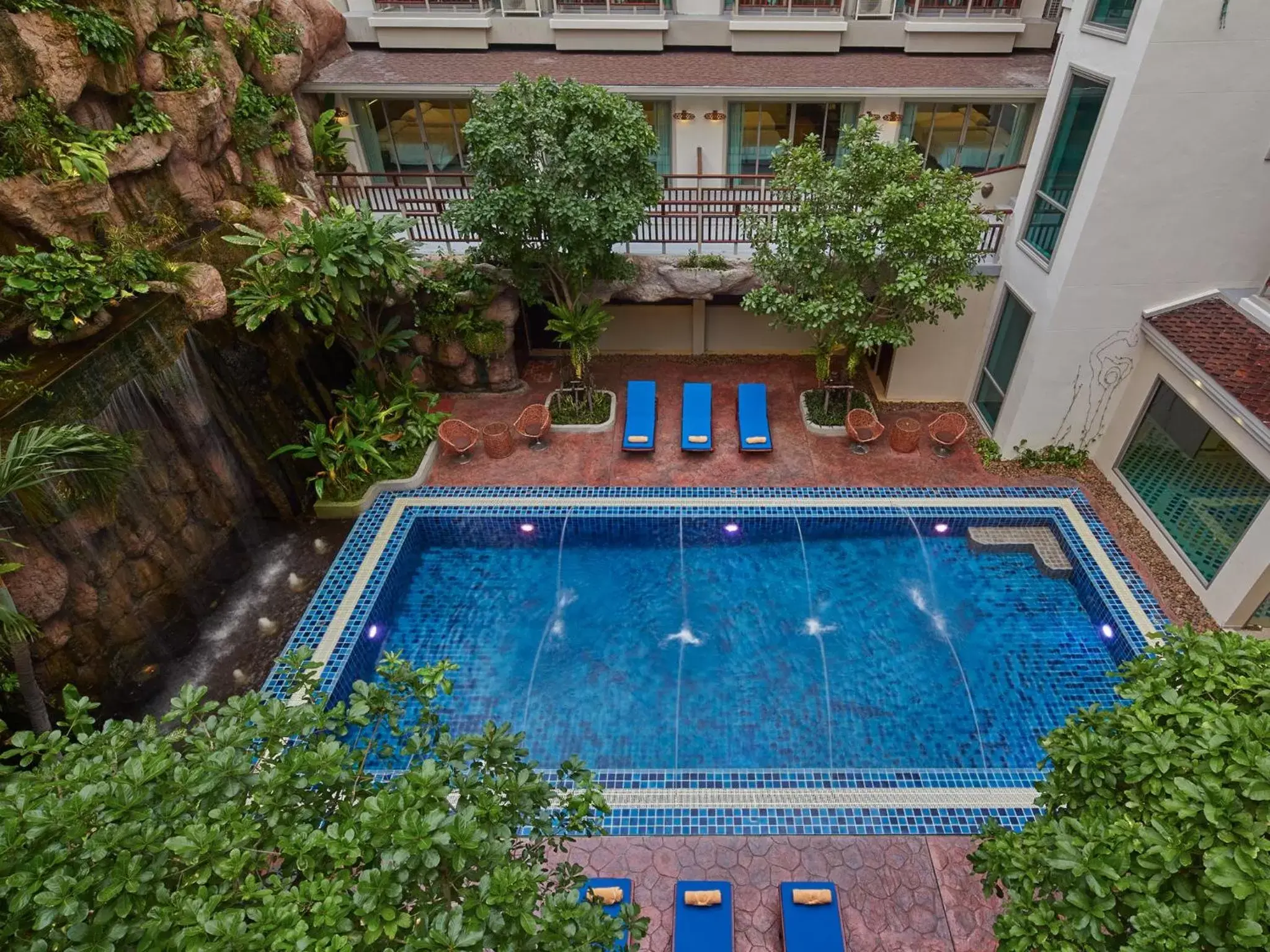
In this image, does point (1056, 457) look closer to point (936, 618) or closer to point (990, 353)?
point (990, 353)

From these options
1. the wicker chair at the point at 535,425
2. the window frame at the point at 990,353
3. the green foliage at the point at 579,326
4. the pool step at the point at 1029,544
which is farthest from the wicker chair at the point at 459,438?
the window frame at the point at 990,353

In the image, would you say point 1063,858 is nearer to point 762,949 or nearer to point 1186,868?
point 1186,868

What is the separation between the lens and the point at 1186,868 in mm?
3521

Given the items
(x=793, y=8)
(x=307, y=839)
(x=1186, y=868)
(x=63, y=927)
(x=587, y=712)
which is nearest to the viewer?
(x=63, y=927)

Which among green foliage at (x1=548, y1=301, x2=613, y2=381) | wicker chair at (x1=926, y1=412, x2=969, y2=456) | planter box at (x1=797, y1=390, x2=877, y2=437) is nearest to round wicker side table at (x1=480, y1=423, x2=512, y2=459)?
green foliage at (x1=548, y1=301, x2=613, y2=381)

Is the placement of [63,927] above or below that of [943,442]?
above

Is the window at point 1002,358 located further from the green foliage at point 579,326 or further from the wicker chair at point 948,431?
the green foliage at point 579,326

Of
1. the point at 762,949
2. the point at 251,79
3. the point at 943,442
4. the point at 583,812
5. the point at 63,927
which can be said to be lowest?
the point at 762,949

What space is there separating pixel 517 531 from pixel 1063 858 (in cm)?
966

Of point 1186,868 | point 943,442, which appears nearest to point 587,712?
point 1186,868

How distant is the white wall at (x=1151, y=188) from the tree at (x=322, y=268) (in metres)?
11.2

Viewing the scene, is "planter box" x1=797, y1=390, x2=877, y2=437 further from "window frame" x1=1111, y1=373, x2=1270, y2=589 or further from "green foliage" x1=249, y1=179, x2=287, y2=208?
"green foliage" x1=249, y1=179, x2=287, y2=208

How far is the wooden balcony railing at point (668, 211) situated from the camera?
44.7 feet

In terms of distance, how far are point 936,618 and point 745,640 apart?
3016 millimetres
